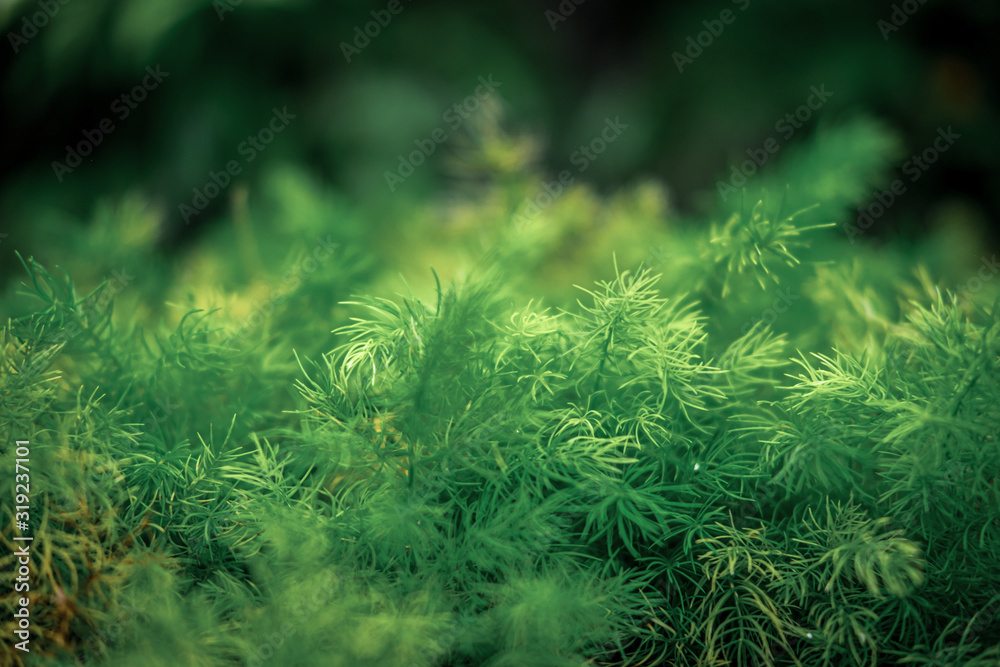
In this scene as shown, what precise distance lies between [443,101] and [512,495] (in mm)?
739

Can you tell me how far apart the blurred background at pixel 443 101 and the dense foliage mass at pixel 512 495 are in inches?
12.2

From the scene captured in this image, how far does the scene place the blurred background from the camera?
78cm

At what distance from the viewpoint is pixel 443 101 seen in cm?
96

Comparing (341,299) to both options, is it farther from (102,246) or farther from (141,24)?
(141,24)

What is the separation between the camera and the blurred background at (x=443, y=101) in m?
0.78

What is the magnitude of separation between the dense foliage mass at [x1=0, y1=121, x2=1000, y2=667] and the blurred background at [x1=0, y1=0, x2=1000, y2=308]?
12.2 inches

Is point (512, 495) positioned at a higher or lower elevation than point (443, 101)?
lower

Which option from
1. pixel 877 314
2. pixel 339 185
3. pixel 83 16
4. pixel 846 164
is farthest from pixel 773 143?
pixel 83 16

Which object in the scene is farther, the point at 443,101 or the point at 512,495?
the point at 443,101

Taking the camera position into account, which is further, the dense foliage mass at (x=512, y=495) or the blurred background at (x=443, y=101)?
the blurred background at (x=443, y=101)

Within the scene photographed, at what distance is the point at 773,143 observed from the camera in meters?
0.95

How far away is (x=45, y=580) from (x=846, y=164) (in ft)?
2.11

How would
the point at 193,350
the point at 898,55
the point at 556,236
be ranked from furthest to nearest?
the point at 898,55 → the point at 556,236 → the point at 193,350

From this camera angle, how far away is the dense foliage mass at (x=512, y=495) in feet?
1.09
